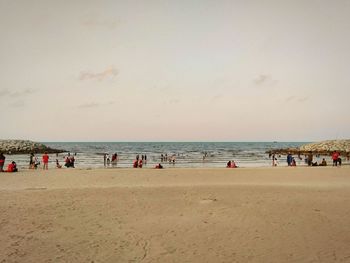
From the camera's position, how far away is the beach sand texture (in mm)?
8031

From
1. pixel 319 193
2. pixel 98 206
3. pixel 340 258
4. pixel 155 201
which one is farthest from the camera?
pixel 319 193

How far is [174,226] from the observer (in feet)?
33.9

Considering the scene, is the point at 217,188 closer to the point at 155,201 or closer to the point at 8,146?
the point at 155,201

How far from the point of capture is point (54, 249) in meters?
8.38

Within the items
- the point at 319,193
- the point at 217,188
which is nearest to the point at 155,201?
the point at 217,188

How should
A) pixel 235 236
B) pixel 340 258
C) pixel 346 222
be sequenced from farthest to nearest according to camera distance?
pixel 346 222 < pixel 235 236 < pixel 340 258

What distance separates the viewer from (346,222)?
1070 centimetres

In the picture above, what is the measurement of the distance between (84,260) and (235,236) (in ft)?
14.0

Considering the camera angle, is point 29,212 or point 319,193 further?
point 319,193

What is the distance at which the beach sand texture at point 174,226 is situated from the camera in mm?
8031

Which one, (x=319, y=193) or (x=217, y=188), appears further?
(x=217, y=188)

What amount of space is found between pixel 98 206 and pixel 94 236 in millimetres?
3717

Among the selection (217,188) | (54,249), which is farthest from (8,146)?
(54,249)

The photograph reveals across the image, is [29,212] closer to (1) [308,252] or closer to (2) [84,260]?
(2) [84,260]
